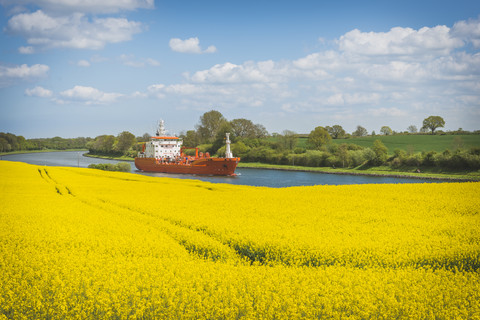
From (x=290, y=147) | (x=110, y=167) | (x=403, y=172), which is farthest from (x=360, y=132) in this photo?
(x=110, y=167)

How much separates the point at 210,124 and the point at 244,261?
107 m

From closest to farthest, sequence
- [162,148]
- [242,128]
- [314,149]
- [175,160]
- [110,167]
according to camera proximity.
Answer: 1. [110,167]
2. [175,160]
3. [162,148]
4. [314,149]
5. [242,128]

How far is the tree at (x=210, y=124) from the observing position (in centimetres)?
11294

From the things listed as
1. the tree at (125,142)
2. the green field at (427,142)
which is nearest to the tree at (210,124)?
the tree at (125,142)

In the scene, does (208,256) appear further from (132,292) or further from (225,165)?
(225,165)

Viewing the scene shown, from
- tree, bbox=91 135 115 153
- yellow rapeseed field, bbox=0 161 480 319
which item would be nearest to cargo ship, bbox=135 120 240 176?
yellow rapeseed field, bbox=0 161 480 319

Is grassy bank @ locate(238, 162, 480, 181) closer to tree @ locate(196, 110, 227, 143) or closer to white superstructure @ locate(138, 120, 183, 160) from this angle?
white superstructure @ locate(138, 120, 183, 160)

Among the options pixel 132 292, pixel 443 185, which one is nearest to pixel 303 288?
pixel 132 292

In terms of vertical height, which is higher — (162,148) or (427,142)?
(427,142)

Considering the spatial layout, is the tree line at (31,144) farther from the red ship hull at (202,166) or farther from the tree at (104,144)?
the red ship hull at (202,166)

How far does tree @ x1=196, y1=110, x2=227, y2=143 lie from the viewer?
11294 cm

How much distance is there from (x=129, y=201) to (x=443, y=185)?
13798 millimetres

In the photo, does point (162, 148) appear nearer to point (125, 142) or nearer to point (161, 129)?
point (161, 129)

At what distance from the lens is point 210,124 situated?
11350 centimetres
